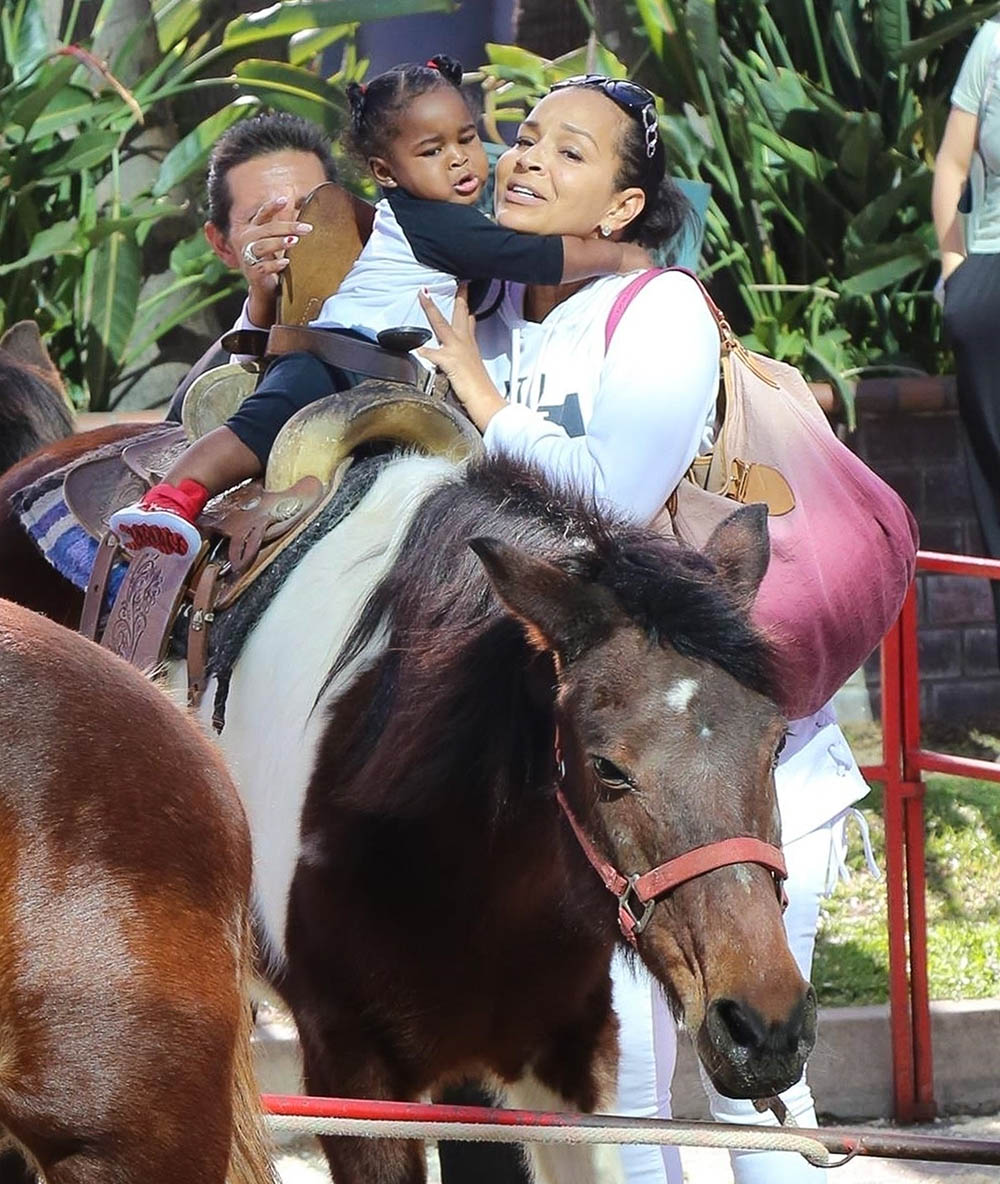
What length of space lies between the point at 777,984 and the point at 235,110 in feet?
19.1

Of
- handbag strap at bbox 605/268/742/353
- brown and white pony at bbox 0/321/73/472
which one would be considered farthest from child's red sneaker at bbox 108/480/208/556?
brown and white pony at bbox 0/321/73/472

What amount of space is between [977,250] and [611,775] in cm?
407

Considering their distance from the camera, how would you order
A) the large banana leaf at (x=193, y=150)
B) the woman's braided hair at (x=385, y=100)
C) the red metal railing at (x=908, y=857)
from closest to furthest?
the woman's braided hair at (x=385, y=100) < the red metal railing at (x=908, y=857) < the large banana leaf at (x=193, y=150)

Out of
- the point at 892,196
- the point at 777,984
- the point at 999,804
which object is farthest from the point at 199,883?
the point at 892,196

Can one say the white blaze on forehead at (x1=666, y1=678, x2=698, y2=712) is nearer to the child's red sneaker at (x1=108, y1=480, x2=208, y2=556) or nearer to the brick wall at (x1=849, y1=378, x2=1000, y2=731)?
the child's red sneaker at (x1=108, y1=480, x2=208, y2=556)

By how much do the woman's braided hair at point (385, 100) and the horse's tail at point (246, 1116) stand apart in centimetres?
209

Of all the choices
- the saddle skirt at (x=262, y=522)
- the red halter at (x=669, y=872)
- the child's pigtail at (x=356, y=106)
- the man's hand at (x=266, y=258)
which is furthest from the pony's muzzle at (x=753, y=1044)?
the child's pigtail at (x=356, y=106)

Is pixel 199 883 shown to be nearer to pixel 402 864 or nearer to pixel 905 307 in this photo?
pixel 402 864

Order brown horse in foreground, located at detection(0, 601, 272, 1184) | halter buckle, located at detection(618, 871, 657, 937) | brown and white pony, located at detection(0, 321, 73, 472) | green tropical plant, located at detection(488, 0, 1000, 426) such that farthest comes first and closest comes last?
1. green tropical plant, located at detection(488, 0, 1000, 426)
2. brown and white pony, located at detection(0, 321, 73, 472)
3. halter buckle, located at detection(618, 871, 657, 937)
4. brown horse in foreground, located at detection(0, 601, 272, 1184)

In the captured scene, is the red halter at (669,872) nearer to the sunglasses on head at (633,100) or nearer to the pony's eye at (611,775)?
the pony's eye at (611,775)

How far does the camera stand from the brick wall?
706cm

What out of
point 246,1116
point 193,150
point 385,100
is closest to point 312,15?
point 193,150

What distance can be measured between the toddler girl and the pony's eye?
104 cm

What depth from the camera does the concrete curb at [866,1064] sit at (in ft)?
15.3
